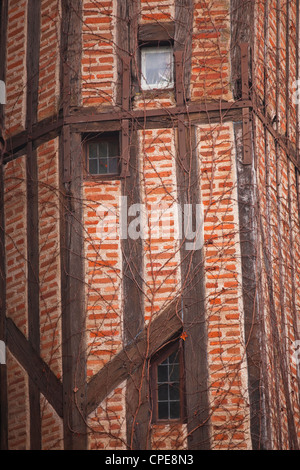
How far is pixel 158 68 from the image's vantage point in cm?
1191

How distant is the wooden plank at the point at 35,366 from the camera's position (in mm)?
11062

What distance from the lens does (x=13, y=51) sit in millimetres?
12383

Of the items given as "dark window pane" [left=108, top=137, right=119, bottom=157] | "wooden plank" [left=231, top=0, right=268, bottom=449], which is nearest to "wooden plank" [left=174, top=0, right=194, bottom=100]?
"wooden plank" [left=231, top=0, right=268, bottom=449]

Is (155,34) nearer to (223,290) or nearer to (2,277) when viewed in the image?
(223,290)

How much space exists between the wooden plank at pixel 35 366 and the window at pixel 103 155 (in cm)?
191

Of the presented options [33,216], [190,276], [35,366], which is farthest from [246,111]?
[35,366]

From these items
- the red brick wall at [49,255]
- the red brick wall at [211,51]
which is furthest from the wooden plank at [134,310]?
the red brick wall at [211,51]

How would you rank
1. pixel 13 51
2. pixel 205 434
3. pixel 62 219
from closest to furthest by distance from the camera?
pixel 205 434 < pixel 62 219 < pixel 13 51

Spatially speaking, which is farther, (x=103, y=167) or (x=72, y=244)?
(x=103, y=167)

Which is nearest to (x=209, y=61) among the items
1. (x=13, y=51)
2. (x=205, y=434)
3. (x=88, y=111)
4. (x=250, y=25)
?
(x=250, y=25)

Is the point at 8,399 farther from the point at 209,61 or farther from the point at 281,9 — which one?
the point at 281,9

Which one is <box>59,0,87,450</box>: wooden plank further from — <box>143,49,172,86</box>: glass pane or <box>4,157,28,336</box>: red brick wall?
<box>143,49,172,86</box>: glass pane

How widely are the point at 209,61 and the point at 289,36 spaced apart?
63.0 inches

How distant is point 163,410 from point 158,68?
378cm
